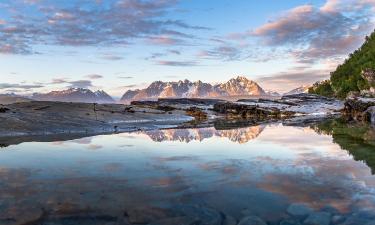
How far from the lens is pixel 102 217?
255 inches

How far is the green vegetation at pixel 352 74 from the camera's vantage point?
110675 millimetres

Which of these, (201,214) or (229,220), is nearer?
(229,220)

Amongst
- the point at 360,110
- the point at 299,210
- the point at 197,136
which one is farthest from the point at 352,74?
the point at 299,210

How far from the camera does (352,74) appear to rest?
122438 millimetres

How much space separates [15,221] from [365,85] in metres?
110

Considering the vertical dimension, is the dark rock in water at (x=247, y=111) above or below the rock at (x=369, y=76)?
below

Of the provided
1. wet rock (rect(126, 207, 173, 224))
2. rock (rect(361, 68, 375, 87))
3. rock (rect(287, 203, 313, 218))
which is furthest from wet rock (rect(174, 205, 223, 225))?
rock (rect(361, 68, 375, 87))

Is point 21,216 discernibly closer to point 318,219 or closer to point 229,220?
point 229,220

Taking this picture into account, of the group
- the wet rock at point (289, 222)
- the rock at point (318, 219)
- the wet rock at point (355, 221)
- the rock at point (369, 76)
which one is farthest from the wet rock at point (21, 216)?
the rock at point (369, 76)

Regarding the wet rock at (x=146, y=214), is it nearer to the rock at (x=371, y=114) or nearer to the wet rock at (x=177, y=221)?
the wet rock at (x=177, y=221)

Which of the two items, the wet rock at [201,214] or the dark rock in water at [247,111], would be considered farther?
the dark rock in water at [247,111]

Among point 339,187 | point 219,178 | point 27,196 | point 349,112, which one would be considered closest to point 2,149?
point 27,196

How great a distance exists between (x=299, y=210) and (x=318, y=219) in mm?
499

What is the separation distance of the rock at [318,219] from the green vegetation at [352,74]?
348 ft
